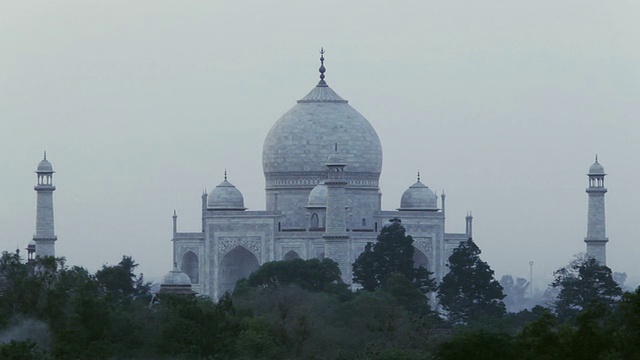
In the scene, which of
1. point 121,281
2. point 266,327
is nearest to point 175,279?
point 121,281

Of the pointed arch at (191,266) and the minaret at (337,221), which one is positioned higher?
the minaret at (337,221)

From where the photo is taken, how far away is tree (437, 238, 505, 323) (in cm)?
6950

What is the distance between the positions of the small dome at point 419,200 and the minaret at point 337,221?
5.29 meters

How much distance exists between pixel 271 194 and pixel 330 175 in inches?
290

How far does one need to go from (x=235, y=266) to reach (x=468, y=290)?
10445mm

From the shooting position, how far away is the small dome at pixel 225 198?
255ft

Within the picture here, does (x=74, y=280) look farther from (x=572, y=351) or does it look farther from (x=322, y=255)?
(x=322, y=255)

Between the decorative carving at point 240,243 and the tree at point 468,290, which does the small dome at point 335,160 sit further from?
the tree at point 468,290

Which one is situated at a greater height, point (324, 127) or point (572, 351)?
point (324, 127)

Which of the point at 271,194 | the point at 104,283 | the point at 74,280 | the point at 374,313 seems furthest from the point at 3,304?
the point at 271,194

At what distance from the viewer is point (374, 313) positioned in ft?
188

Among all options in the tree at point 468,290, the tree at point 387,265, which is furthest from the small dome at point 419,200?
the tree at point 468,290

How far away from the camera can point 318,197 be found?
7600 centimetres

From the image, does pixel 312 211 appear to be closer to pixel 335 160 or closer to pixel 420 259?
pixel 335 160
